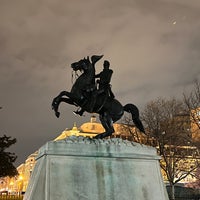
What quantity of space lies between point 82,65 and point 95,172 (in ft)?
12.3

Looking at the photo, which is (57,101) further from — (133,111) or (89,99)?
(133,111)

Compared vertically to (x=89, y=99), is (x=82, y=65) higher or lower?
higher

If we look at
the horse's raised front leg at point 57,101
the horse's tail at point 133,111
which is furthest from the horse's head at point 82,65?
the horse's tail at point 133,111

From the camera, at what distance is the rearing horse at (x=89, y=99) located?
34.3 ft

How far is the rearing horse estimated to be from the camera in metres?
10.5

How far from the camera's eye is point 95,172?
8875mm

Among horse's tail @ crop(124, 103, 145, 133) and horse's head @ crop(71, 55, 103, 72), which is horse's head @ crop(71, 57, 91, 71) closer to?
horse's head @ crop(71, 55, 103, 72)

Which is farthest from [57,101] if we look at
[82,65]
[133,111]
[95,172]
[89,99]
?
[133,111]

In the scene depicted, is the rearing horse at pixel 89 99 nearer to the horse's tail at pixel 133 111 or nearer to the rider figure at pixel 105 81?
the horse's tail at pixel 133 111

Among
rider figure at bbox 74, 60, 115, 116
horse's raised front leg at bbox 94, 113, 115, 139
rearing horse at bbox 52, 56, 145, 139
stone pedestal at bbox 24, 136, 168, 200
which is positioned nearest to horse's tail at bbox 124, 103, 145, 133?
rearing horse at bbox 52, 56, 145, 139

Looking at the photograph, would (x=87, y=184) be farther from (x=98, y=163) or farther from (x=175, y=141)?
Result: (x=175, y=141)

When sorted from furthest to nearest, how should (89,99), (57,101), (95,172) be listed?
(89,99), (57,101), (95,172)

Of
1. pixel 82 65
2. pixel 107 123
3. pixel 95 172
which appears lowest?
pixel 95 172

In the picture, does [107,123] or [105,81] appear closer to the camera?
[107,123]
